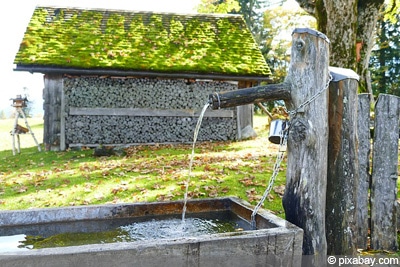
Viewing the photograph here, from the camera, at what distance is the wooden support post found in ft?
10.3

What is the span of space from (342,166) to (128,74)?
933cm

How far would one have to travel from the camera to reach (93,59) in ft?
37.8

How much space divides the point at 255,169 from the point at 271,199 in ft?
6.64

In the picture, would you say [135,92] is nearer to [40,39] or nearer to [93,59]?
[93,59]

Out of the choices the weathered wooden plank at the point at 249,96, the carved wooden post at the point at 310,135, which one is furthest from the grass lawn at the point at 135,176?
the weathered wooden plank at the point at 249,96

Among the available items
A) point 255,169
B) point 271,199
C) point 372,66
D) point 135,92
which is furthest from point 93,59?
point 372,66

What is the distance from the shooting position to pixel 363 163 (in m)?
3.64

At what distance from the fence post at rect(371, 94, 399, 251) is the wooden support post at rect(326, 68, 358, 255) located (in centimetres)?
61

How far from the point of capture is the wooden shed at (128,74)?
450 inches

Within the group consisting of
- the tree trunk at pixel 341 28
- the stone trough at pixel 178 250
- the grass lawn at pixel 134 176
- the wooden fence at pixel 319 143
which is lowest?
the grass lawn at pixel 134 176

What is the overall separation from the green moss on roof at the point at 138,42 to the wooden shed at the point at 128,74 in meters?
0.03

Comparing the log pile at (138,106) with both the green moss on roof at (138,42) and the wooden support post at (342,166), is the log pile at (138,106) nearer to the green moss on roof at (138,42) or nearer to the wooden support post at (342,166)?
the green moss on roof at (138,42)

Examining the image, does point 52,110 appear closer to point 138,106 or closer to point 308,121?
point 138,106

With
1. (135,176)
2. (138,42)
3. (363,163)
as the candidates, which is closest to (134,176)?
(135,176)
